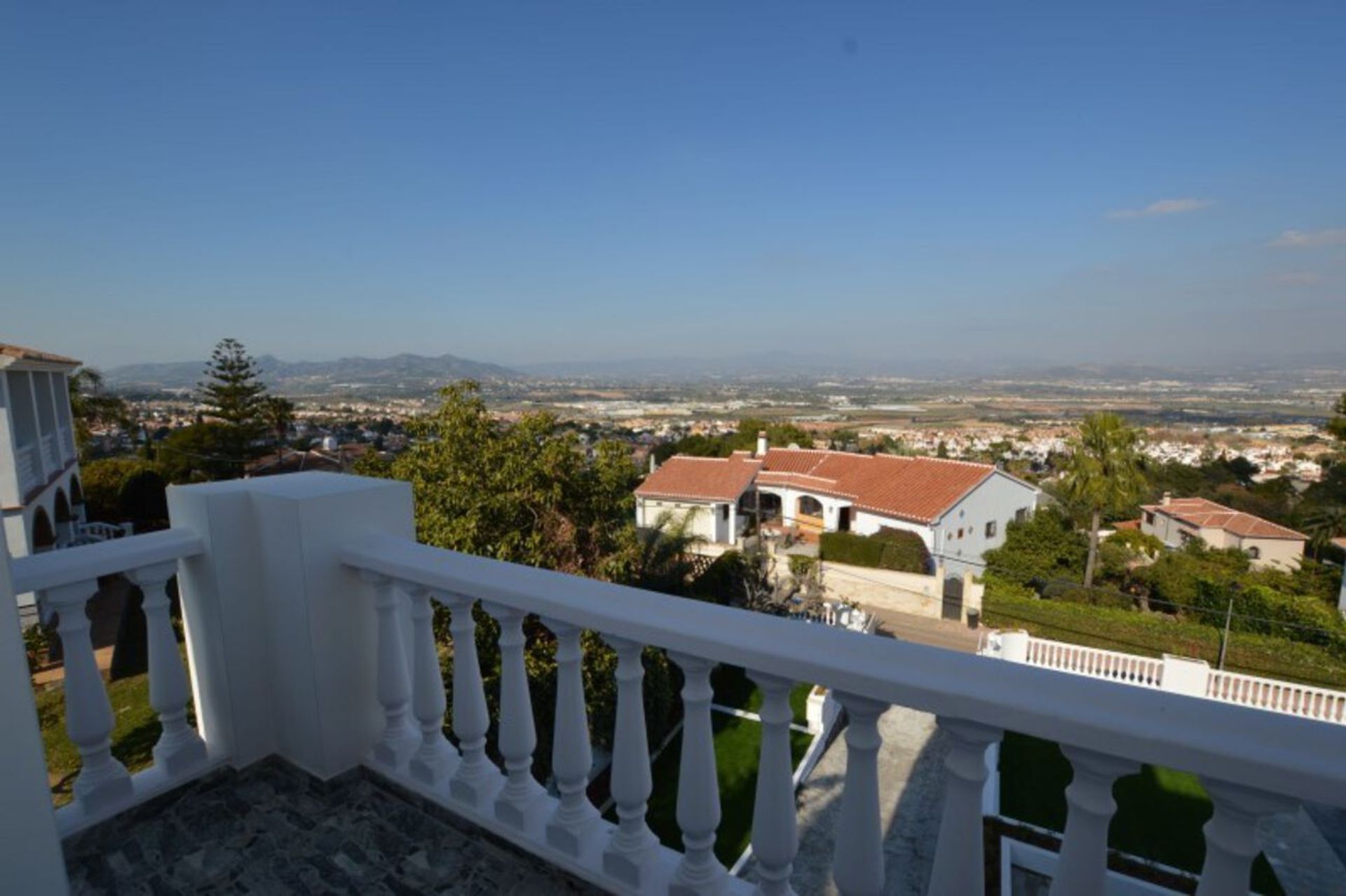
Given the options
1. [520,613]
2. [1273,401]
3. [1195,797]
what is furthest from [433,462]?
[1273,401]

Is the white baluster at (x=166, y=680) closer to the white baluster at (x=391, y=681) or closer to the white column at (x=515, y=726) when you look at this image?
the white baluster at (x=391, y=681)

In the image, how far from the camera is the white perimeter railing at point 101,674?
1.68 m

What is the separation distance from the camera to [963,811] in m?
1.01

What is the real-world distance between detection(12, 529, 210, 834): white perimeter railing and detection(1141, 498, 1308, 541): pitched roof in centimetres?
2722

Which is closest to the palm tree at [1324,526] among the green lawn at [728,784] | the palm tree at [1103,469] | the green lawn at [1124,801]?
the palm tree at [1103,469]

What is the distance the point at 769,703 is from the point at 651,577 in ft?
35.0

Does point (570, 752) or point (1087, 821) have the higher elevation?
point (1087, 821)

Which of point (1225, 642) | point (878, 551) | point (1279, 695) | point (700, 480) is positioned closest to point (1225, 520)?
point (1225, 642)

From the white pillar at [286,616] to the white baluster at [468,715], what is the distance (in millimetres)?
416

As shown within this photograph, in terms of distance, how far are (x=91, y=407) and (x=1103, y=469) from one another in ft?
101

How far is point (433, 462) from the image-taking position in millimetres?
7840

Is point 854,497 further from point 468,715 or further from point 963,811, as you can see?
point 963,811

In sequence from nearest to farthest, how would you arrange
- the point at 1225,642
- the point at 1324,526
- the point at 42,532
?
the point at 42,532, the point at 1225,642, the point at 1324,526

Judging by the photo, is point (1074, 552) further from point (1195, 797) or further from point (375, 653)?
point (375, 653)
